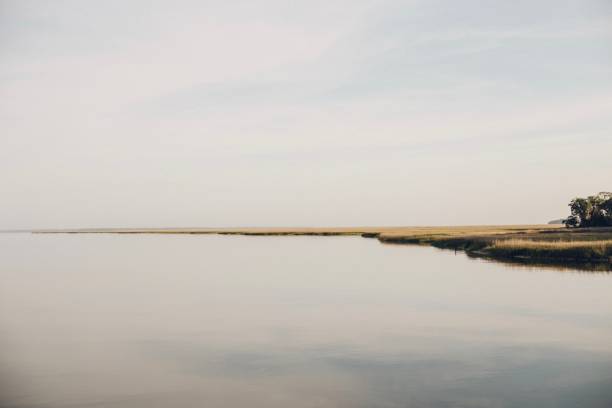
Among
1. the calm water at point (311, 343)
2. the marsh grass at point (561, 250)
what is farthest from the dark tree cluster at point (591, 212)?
the calm water at point (311, 343)

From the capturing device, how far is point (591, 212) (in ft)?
279

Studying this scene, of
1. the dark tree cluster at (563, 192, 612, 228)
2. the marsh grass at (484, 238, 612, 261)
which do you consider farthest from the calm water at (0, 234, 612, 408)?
the dark tree cluster at (563, 192, 612, 228)

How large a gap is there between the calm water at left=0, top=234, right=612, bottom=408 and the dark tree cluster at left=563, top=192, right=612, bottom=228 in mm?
54965

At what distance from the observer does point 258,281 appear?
37312 mm

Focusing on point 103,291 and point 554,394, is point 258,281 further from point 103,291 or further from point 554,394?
point 554,394

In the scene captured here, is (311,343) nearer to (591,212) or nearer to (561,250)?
(561,250)

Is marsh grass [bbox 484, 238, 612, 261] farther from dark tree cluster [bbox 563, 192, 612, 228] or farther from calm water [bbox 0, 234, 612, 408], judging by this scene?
dark tree cluster [bbox 563, 192, 612, 228]

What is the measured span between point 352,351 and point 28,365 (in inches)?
389

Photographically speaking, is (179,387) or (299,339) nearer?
(179,387)

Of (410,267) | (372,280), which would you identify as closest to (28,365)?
(372,280)

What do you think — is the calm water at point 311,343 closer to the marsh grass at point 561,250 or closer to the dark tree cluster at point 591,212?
the marsh grass at point 561,250

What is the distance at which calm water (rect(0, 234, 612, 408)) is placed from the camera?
499 inches

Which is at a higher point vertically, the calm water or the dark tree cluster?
the dark tree cluster

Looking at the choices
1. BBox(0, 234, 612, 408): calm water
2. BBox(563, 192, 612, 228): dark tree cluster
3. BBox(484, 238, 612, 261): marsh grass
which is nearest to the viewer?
BBox(0, 234, 612, 408): calm water
